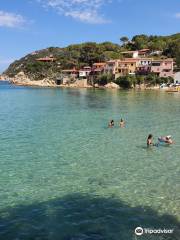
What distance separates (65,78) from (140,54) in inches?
1308

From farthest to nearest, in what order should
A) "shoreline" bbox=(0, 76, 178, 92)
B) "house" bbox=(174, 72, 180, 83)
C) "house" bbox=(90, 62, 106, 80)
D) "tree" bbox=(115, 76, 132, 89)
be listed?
"house" bbox=(90, 62, 106, 80) < "tree" bbox=(115, 76, 132, 89) < "shoreline" bbox=(0, 76, 178, 92) < "house" bbox=(174, 72, 180, 83)

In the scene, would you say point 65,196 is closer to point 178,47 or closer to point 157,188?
point 157,188

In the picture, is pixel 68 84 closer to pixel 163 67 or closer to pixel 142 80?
pixel 142 80

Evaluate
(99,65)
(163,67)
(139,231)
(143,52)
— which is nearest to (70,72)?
(99,65)

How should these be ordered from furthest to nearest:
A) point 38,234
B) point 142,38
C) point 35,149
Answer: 1. point 142,38
2. point 35,149
3. point 38,234

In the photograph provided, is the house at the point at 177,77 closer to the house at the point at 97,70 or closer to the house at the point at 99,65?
the house at the point at 97,70

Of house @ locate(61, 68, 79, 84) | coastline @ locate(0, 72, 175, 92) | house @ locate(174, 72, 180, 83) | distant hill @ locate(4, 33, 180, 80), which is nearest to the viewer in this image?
house @ locate(174, 72, 180, 83)

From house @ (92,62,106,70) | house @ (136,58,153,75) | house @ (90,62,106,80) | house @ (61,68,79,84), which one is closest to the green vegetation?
house @ (136,58,153,75)

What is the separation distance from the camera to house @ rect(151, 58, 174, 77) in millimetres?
115312

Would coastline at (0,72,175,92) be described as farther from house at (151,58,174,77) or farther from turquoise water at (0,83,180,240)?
turquoise water at (0,83,180,240)

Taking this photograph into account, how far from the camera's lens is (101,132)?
1208 inches

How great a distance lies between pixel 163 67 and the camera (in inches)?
4587

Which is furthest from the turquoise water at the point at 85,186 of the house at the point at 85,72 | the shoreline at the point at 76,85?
the house at the point at 85,72

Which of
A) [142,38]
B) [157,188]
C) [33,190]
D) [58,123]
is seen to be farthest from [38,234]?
[142,38]
